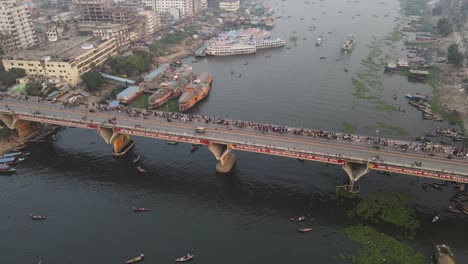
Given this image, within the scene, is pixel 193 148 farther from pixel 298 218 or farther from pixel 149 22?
pixel 149 22

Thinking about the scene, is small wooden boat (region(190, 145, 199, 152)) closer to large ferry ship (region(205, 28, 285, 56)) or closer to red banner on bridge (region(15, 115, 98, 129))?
red banner on bridge (region(15, 115, 98, 129))

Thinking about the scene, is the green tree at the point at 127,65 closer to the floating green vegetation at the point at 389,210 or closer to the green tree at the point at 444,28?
the floating green vegetation at the point at 389,210

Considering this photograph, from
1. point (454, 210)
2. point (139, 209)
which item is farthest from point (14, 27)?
point (454, 210)

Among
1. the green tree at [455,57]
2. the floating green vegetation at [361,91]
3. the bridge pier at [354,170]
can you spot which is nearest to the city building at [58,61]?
the floating green vegetation at [361,91]

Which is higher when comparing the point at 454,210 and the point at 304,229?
the point at 454,210

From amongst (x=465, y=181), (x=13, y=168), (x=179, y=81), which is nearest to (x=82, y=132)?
(x=13, y=168)

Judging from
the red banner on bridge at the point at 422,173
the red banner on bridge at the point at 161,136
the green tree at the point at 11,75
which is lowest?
the red banner on bridge at the point at 422,173

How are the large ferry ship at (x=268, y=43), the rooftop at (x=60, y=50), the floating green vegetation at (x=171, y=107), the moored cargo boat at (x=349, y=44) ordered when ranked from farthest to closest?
the large ferry ship at (x=268, y=43)
the moored cargo boat at (x=349, y=44)
the rooftop at (x=60, y=50)
the floating green vegetation at (x=171, y=107)
